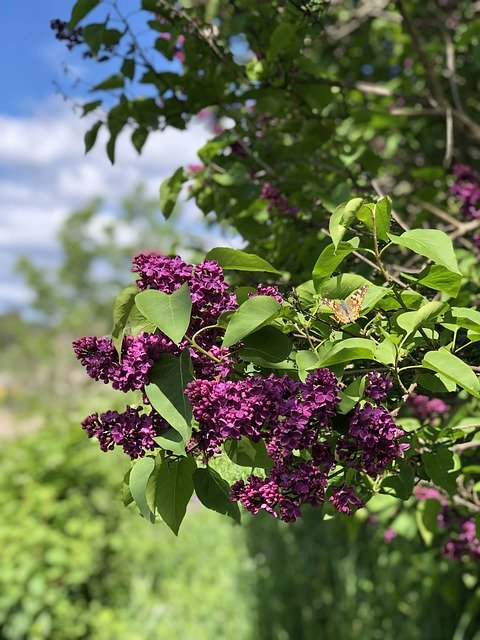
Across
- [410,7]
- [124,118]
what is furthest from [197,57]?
[410,7]

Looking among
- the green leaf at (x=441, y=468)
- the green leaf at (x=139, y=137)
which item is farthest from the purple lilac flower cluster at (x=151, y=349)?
the green leaf at (x=139, y=137)

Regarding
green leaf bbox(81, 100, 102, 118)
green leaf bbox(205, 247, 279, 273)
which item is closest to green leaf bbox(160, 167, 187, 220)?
green leaf bbox(81, 100, 102, 118)

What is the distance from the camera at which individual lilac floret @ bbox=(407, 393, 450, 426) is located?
79.5 inches

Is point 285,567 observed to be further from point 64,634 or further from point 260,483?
point 260,483

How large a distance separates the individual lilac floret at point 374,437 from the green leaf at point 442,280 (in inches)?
8.6

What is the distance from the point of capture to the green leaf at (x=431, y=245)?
3.18 feet

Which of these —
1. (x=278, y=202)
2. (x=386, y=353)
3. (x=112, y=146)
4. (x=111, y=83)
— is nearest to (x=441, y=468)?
(x=386, y=353)

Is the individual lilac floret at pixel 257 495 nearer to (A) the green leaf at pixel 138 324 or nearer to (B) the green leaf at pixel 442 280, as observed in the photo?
(A) the green leaf at pixel 138 324

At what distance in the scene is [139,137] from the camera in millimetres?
2135

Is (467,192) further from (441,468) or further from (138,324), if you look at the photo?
(138,324)

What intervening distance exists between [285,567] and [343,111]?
11.6ft

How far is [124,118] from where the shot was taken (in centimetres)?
208

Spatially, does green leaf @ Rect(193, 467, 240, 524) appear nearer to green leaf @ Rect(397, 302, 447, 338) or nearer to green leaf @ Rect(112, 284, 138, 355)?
green leaf @ Rect(112, 284, 138, 355)

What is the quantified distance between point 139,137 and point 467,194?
103 cm
